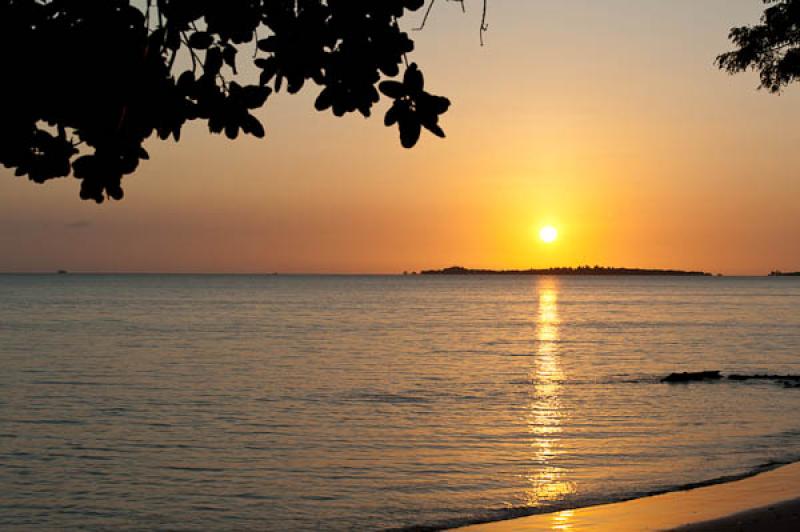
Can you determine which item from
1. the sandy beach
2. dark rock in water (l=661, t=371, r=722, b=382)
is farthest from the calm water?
dark rock in water (l=661, t=371, r=722, b=382)

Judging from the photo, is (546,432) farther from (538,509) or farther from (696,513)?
(696,513)

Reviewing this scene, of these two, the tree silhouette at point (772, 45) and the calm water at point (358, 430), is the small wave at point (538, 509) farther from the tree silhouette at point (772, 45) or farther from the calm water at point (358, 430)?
the tree silhouette at point (772, 45)

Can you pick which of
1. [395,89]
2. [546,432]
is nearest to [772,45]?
[546,432]

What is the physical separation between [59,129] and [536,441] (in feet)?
63.7

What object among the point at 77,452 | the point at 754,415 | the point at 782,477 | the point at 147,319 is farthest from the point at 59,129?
the point at 147,319

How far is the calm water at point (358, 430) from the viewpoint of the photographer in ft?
54.2

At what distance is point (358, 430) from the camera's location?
24.3 m

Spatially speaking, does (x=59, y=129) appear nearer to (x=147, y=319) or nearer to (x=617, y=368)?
(x=617, y=368)

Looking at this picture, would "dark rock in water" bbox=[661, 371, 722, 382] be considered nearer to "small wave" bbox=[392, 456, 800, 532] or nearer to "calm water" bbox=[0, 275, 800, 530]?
"calm water" bbox=[0, 275, 800, 530]

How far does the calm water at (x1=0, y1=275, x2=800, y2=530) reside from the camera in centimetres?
1653

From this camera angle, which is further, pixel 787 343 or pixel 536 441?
pixel 787 343

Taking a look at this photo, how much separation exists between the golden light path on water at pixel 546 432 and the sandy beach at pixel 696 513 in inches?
13.4

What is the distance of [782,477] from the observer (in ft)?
57.8

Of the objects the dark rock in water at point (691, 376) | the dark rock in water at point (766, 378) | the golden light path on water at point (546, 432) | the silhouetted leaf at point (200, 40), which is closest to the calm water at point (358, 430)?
the golden light path on water at point (546, 432)
